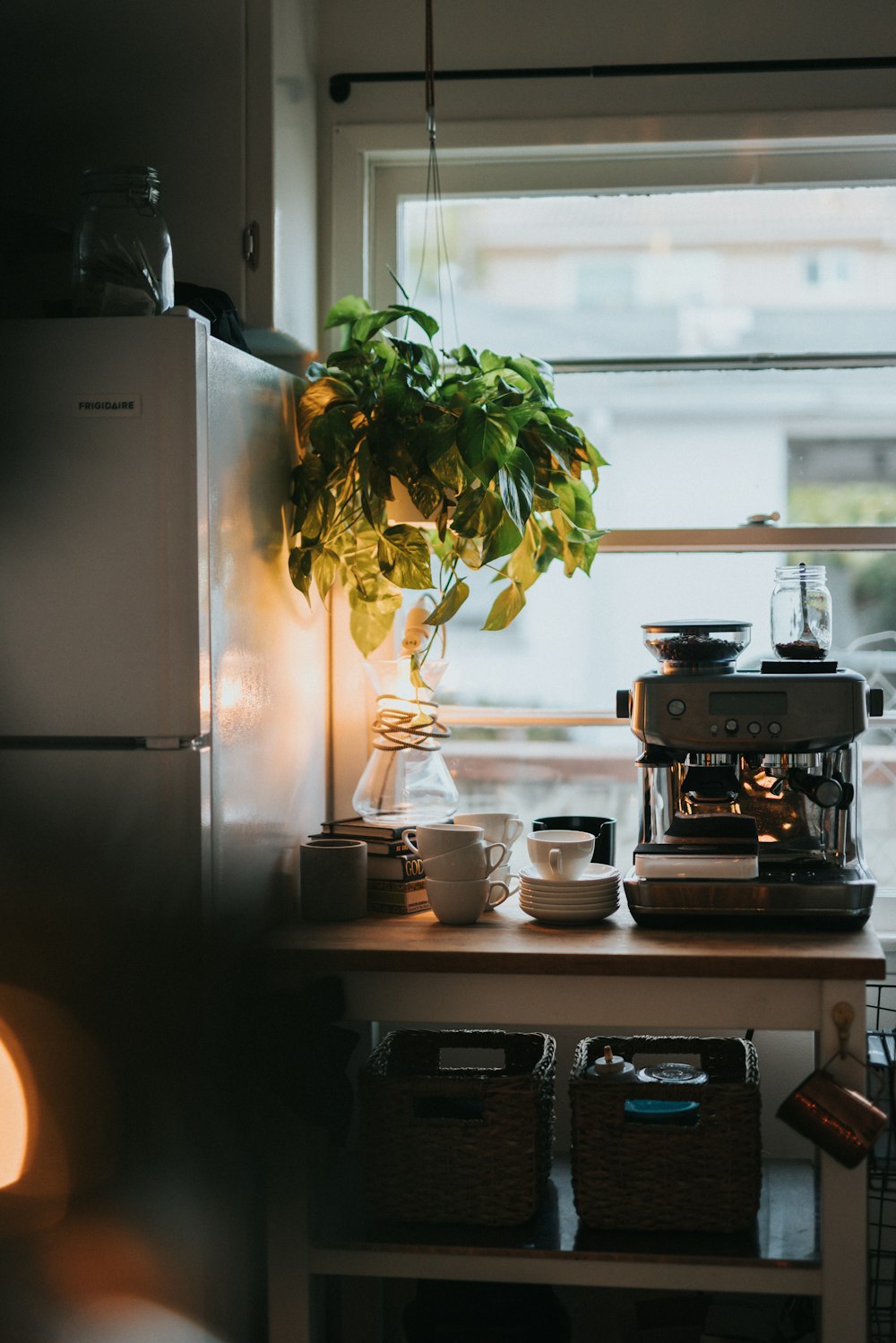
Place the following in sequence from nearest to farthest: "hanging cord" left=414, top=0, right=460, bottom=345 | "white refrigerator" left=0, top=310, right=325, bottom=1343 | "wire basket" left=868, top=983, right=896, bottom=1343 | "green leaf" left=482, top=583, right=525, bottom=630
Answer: "white refrigerator" left=0, top=310, right=325, bottom=1343
"wire basket" left=868, top=983, right=896, bottom=1343
"green leaf" left=482, top=583, right=525, bottom=630
"hanging cord" left=414, top=0, right=460, bottom=345

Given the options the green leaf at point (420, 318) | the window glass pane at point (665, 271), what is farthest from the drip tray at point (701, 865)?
the window glass pane at point (665, 271)

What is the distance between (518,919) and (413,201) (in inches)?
51.1

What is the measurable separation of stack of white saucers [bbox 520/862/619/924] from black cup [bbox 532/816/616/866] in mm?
135

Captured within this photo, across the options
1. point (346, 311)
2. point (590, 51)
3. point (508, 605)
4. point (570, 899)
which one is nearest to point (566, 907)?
point (570, 899)

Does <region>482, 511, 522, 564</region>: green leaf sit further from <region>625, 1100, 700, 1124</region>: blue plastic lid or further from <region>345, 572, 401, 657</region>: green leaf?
<region>625, 1100, 700, 1124</region>: blue plastic lid

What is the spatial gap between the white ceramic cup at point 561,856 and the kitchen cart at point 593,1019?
10cm

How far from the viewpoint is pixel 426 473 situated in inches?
71.7

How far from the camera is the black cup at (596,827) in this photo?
1939 millimetres

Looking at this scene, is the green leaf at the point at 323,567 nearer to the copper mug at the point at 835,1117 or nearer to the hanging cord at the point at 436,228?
the hanging cord at the point at 436,228

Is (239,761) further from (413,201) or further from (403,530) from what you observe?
(413,201)

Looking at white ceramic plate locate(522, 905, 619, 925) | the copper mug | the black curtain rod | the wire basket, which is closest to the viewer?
the copper mug

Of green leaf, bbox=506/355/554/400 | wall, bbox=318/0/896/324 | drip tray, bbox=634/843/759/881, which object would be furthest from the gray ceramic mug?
wall, bbox=318/0/896/324

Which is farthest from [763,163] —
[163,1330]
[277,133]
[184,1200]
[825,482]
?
[163,1330]

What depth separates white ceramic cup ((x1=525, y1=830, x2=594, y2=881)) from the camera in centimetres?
176
